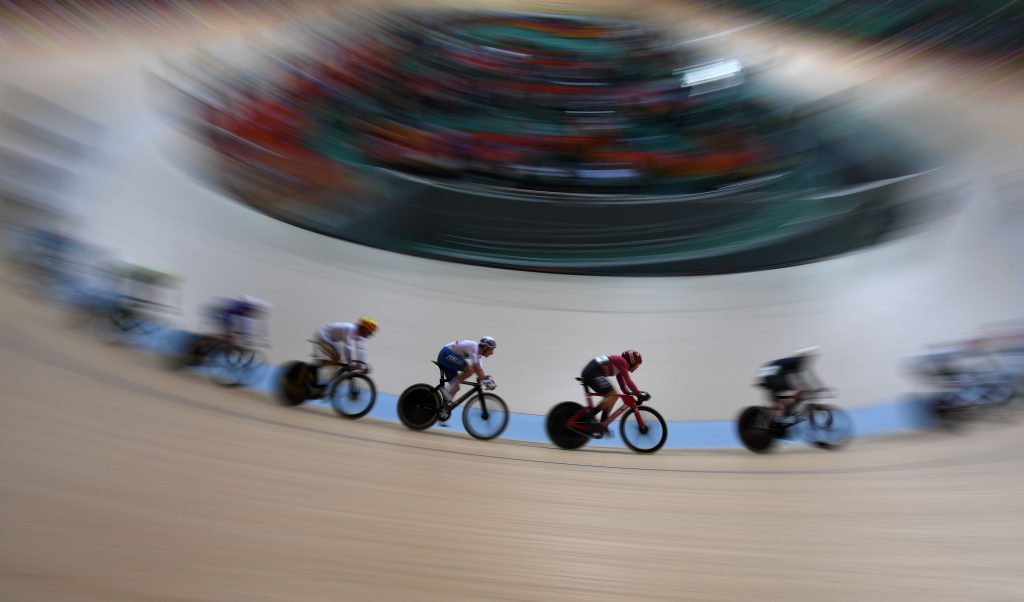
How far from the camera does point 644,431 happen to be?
4.36 m

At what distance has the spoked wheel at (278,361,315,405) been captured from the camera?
438cm

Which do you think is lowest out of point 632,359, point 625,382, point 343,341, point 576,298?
point 343,341

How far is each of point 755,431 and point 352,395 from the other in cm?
252

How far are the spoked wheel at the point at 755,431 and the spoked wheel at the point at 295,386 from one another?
8.88ft

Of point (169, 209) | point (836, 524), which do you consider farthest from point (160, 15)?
point (836, 524)

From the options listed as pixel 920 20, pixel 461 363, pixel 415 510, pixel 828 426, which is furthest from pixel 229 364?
pixel 920 20

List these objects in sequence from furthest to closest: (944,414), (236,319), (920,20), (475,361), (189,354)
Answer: (920,20)
(944,414)
(236,319)
(189,354)
(475,361)

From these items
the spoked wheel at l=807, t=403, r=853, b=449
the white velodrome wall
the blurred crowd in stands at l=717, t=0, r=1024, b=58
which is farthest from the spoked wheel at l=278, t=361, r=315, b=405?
the blurred crowd in stands at l=717, t=0, r=1024, b=58

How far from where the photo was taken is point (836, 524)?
9.51ft

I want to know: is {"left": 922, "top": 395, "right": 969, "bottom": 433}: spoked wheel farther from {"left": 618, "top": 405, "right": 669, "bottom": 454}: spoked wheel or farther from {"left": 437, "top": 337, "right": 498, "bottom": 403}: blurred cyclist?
{"left": 437, "top": 337, "right": 498, "bottom": 403}: blurred cyclist

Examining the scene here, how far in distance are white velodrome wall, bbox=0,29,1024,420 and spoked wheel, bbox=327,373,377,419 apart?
1244 mm

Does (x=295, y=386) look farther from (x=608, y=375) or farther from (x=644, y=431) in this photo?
(x=644, y=431)

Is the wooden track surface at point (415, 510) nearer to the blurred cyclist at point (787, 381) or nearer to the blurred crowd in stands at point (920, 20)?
the blurred cyclist at point (787, 381)

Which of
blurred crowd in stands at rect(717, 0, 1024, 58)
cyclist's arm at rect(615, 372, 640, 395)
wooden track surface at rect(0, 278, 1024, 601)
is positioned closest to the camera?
wooden track surface at rect(0, 278, 1024, 601)
